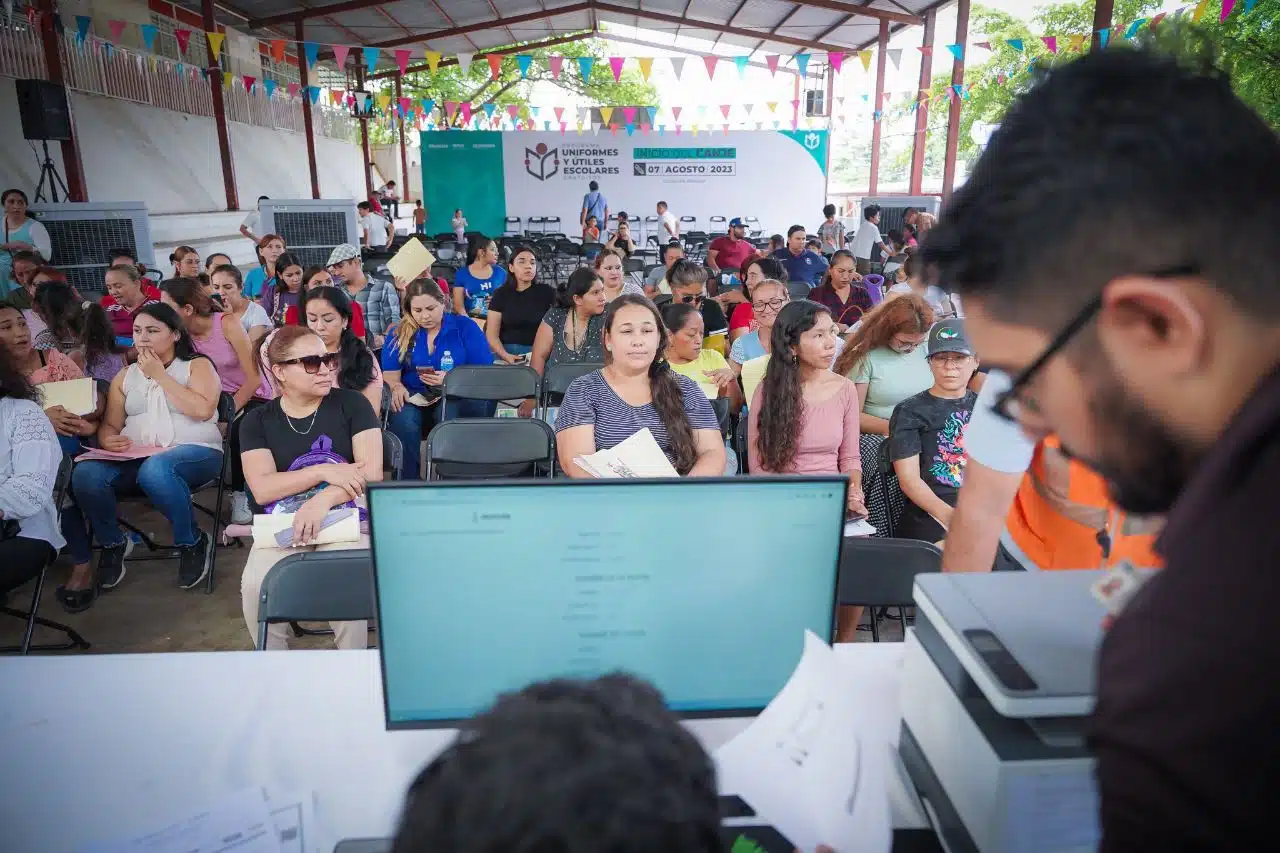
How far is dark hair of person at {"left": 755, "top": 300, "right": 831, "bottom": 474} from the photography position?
2.79m

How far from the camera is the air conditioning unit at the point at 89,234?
7.03m

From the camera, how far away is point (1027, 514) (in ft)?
6.23

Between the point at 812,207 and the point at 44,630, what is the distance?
1620 centimetres

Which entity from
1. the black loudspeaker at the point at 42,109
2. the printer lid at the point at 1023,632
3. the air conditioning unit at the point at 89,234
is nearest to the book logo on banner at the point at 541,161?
the black loudspeaker at the point at 42,109

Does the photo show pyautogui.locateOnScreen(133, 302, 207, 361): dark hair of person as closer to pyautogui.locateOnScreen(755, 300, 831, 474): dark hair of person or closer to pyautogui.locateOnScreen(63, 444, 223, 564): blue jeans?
pyautogui.locateOnScreen(63, 444, 223, 564): blue jeans

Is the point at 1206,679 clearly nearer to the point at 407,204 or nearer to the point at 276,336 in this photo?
the point at 276,336

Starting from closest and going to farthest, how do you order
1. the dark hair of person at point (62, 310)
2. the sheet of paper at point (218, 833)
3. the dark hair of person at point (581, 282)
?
the sheet of paper at point (218, 833) < the dark hair of person at point (62, 310) < the dark hair of person at point (581, 282)

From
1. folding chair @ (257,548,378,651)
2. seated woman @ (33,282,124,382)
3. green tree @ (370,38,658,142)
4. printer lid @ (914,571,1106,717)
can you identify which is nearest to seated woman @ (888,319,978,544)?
→ printer lid @ (914,571,1106,717)

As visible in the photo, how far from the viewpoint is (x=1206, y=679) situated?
387 mm

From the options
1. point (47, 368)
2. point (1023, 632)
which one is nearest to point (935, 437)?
point (1023, 632)

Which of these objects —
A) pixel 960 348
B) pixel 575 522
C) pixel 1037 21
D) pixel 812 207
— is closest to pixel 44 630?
pixel 575 522

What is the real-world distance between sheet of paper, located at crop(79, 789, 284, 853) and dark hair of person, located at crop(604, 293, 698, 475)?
1742 mm

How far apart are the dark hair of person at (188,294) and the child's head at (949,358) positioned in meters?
3.91

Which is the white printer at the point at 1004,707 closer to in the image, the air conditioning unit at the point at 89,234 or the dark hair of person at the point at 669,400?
the dark hair of person at the point at 669,400
